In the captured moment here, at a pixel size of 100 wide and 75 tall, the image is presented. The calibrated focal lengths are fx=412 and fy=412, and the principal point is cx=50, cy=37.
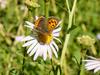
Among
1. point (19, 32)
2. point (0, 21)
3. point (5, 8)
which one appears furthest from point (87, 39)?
point (5, 8)

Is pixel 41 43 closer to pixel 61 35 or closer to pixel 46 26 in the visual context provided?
pixel 46 26

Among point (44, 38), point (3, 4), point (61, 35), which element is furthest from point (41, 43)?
point (3, 4)

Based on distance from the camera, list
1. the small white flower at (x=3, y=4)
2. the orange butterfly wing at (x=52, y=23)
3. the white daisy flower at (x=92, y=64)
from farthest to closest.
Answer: the small white flower at (x=3, y=4)
the white daisy flower at (x=92, y=64)
the orange butterfly wing at (x=52, y=23)

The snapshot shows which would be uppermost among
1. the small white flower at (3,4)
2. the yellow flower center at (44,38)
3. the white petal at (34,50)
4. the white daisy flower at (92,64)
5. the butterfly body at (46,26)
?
the small white flower at (3,4)

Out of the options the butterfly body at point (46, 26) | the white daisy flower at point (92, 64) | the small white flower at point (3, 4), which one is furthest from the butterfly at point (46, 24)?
the small white flower at point (3, 4)

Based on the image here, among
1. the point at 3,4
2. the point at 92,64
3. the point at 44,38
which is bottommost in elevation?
the point at 92,64

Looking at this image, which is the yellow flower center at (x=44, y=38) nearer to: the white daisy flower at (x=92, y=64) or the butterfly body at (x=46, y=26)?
the butterfly body at (x=46, y=26)

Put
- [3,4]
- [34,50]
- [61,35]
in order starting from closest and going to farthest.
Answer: [34,50] → [61,35] → [3,4]

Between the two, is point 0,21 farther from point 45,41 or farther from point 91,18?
point 45,41
